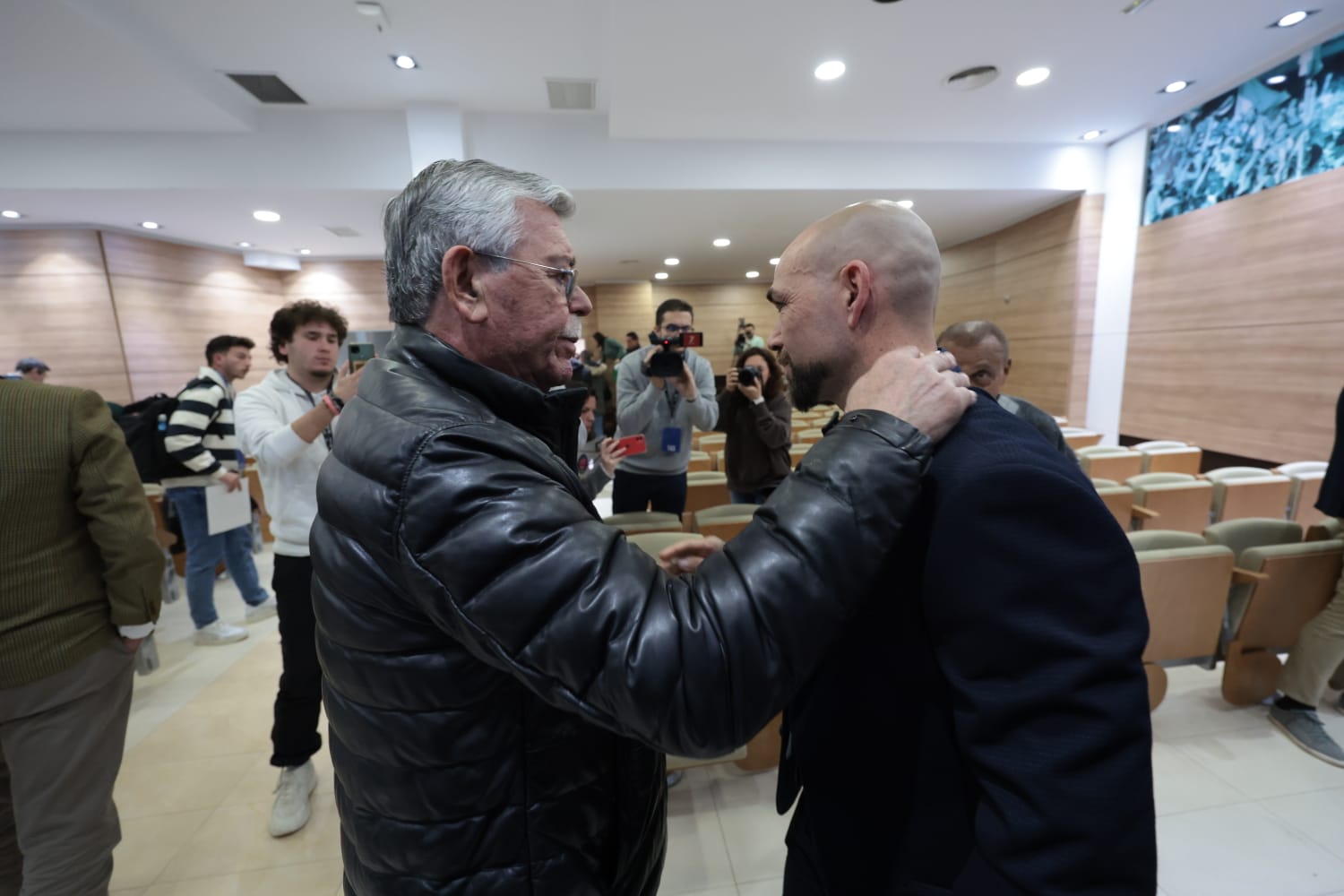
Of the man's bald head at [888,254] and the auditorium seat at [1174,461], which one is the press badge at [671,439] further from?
the auditorium seat at [1174,461]

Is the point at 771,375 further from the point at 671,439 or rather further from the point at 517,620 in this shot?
the point at 517,620

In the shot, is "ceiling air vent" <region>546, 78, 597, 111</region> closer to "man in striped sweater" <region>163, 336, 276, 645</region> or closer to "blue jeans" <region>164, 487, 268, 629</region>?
"man in striped sweater" <region>163, 336, 276, 645</region>

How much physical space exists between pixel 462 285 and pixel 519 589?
0.45 m

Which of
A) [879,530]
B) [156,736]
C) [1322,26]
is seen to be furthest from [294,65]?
[1322,26]

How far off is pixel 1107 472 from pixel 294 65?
Answer: 6.83 metres

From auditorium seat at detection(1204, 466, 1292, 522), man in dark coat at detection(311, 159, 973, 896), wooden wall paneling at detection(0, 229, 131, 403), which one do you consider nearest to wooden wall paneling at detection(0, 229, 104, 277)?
wooden wall paneling at detection(0, 229, 131, 403)

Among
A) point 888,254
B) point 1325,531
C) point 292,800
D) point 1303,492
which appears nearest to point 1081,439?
point 1303,492

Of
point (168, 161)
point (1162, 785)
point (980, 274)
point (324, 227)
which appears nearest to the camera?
point (1162, 785)

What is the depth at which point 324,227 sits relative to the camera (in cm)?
655

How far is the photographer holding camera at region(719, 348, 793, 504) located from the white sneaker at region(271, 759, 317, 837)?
7.96ft

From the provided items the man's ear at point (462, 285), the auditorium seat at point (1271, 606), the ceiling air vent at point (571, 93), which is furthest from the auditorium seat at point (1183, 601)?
the ceiling air vent at point (571, 93)

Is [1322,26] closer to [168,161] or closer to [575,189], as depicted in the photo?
[575,189]

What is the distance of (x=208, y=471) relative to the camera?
9.85 feet

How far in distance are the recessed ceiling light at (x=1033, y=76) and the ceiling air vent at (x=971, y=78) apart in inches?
9.8
